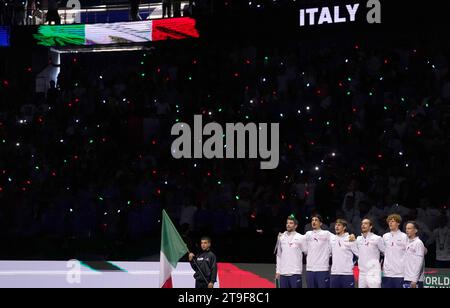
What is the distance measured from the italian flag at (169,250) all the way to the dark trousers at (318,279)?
2.13 m

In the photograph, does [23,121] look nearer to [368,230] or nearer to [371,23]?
[371,23]

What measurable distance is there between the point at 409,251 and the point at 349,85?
7.89 metres

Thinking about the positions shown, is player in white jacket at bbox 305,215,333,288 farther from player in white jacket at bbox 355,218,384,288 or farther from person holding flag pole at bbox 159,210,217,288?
person holding flag pole at bbox 159,210,217,288

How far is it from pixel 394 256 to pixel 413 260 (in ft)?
1.24

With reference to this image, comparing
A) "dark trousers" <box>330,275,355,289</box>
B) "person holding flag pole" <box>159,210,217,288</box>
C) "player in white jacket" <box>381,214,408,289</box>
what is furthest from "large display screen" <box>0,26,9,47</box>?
"player in white jacket" <box>381,214,408,289</box>

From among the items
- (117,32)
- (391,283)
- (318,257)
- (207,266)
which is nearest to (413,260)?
(391,283)

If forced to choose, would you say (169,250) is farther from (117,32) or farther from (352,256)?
(117,32)

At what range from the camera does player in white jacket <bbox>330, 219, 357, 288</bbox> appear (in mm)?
15180

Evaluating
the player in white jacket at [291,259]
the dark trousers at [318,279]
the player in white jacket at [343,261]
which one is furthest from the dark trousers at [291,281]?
the player in white jacket at [343,261]

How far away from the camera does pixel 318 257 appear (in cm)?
1544

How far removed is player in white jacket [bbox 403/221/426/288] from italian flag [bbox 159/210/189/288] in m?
3.53

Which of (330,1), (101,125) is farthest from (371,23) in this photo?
(101,125)

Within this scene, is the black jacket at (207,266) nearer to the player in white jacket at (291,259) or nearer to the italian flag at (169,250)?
the italian flag at (169,250)
